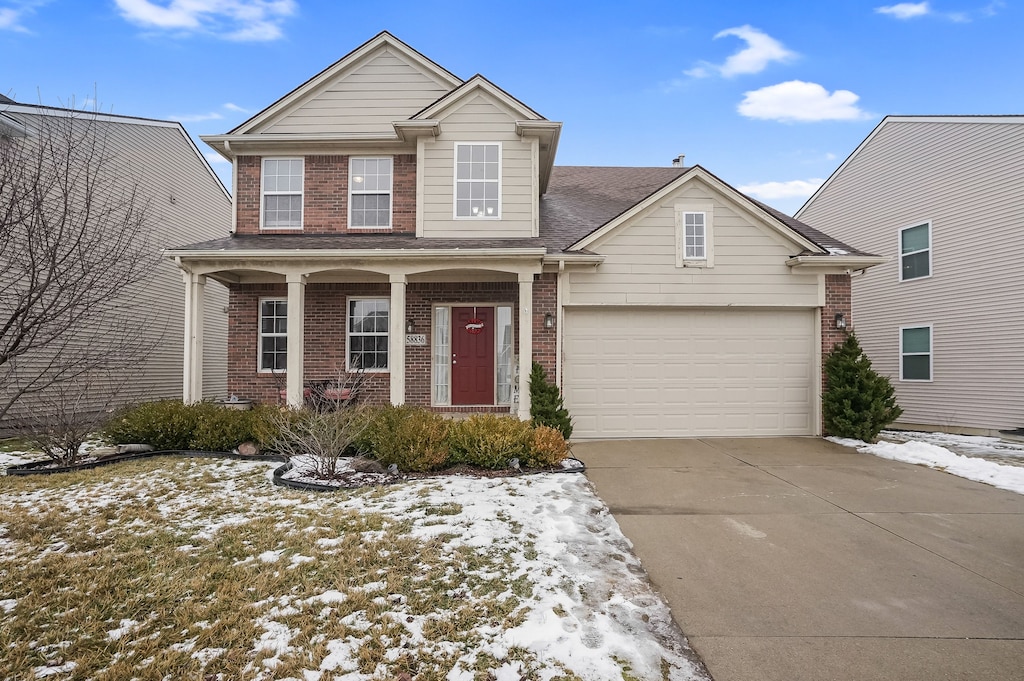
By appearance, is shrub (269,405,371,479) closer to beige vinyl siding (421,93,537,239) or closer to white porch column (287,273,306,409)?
white porch column (287,273,306,409)

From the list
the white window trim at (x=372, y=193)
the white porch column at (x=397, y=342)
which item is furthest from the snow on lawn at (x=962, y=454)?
the white window trim at (x=372, y=193)

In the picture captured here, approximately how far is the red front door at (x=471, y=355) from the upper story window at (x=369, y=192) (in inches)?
99.1

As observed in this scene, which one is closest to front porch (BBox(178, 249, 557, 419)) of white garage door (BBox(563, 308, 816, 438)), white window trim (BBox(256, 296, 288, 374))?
white window trim (BBox(256, 296, 288, 374))

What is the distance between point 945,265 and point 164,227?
19958mm

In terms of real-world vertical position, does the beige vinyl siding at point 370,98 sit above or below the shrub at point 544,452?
above

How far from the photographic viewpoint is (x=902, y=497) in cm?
535

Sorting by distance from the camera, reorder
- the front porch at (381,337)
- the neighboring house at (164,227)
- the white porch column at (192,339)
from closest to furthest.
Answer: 1. the white porch column at (192,339)
2. the front porch at (381,337)
3. the neighboring house at (164,227)

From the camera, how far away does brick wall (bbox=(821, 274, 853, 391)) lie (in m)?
8.95

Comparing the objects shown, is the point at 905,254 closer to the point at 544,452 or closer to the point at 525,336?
the point at 525,336

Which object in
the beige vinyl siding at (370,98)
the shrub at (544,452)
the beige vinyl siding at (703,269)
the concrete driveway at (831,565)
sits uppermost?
the beige vinyl siding at (370,98)

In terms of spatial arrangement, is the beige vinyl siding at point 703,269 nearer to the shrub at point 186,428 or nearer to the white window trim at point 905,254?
the white window trim at point 905,254

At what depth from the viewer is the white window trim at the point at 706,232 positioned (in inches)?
349

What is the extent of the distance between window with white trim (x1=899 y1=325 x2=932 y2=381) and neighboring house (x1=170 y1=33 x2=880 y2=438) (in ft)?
17.1

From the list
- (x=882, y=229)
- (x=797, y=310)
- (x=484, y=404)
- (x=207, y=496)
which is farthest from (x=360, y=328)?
(x=882, y=229)
